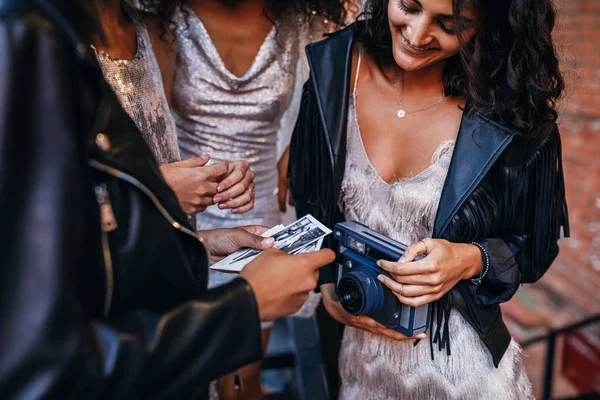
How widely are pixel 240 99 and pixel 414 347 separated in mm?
976

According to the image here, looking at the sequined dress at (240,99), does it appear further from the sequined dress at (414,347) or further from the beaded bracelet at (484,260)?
the beaded bracelet at (484,260)

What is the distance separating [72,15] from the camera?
2.19 ft

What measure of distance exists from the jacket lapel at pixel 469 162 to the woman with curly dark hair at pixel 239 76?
784 mm

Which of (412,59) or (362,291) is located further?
(412,59)

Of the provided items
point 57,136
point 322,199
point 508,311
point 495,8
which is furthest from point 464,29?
point 508,311

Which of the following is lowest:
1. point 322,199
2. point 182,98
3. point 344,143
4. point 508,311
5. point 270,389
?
point 508,311

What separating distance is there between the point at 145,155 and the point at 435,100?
0.83 meters

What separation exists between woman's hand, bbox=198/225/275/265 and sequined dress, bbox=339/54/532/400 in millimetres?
283

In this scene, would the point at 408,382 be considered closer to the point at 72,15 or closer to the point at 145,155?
the point at 145,155

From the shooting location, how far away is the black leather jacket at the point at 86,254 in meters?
0.61

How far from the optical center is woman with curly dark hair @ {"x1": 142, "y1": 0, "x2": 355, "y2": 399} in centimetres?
180

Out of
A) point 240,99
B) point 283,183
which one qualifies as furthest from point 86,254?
point 283,183

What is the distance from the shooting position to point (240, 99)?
1.88 m

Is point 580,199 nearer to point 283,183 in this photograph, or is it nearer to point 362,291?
point 283,183
